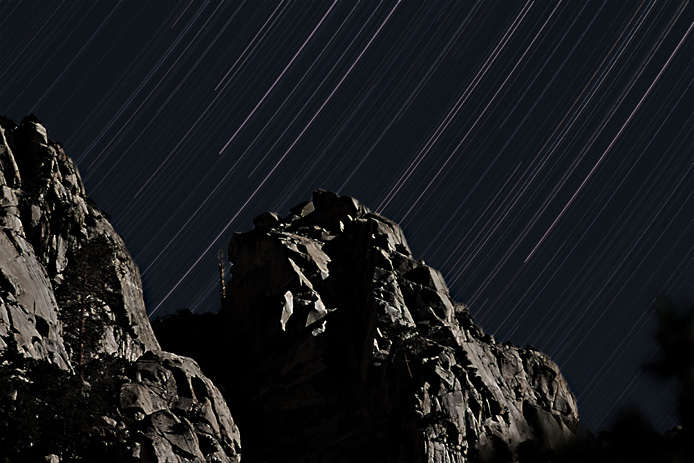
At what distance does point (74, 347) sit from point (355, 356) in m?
24.8

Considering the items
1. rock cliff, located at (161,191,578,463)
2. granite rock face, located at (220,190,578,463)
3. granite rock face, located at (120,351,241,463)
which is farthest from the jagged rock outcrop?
granite rock face, located at (220,190,578,463)

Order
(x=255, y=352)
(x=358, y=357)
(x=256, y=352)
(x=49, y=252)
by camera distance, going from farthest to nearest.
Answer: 1. (x=255, y=352)
2. (x=256, y=352)
3. (x=358, y=357)
4. (x=49, y=252)

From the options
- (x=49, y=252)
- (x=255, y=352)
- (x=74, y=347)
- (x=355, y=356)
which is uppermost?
(x=355, y=356)

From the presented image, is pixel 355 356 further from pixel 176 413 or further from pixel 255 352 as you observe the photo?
pixel 176 413

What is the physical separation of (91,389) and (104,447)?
2.89 metres

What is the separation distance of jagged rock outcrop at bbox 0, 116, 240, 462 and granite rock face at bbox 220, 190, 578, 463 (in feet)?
34.3

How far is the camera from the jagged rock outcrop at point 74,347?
30.8 metres

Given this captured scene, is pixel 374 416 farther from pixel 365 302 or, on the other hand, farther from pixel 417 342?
pixel 365 302

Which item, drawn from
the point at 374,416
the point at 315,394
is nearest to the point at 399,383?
the point at 374,416

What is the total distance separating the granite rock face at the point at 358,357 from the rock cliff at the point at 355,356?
0.12m

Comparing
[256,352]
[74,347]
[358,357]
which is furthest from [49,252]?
[358,357]

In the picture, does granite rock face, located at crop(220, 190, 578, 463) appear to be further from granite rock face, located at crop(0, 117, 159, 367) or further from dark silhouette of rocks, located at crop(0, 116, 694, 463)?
granite rock face, located at crop(0, 117, 159, 367)

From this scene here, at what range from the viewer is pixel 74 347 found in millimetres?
43094

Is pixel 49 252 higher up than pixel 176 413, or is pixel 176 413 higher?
pixel 49 252
